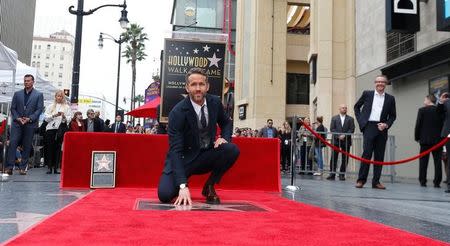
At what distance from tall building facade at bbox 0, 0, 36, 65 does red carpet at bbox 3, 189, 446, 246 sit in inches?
3153

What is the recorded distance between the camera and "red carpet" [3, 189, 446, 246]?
2773 mm

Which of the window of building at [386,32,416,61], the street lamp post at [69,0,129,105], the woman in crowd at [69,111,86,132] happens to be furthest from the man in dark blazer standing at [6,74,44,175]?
the window of building at [386,32,416,61]

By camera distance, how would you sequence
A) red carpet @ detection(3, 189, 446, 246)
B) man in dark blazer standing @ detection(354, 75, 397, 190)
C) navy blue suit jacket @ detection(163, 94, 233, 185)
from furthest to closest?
man in dark blazer standing @ detection(354, 75, 397, 190) → navy blue suit jacket @ detection(163, 94, 233, 185) → red carpet @ detection(3, 189, 446, 246)

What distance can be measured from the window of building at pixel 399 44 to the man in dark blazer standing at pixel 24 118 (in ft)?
32.4

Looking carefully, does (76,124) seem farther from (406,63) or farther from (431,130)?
(406,63)

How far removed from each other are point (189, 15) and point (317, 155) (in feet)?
132

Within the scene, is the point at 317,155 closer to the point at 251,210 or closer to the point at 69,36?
the point at 251,210

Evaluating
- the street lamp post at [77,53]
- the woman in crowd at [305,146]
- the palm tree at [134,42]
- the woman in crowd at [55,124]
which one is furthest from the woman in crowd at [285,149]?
the palm tree at [134,42]

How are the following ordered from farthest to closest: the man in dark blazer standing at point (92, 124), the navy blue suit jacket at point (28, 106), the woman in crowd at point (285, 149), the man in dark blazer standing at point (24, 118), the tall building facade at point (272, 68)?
the tall building facade at point (272, 68) < the woman in crowd at point (285, 149) < the man in dark blazer standing at point (92, 124) < the navy blue suit jacket at point (28, 106) < the man in dark blazer standing at point (24, 118)

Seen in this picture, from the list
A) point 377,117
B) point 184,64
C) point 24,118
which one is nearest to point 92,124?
point 24,118

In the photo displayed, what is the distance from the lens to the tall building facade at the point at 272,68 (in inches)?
1251

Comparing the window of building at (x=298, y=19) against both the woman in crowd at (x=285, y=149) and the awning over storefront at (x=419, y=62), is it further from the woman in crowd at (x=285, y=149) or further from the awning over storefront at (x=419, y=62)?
the awning over storefront at (x=419, y=62)

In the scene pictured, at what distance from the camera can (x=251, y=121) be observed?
1265 inches

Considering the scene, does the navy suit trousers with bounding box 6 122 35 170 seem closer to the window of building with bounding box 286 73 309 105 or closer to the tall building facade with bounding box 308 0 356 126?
the tall building facade with bounding box 308 0 356 126
